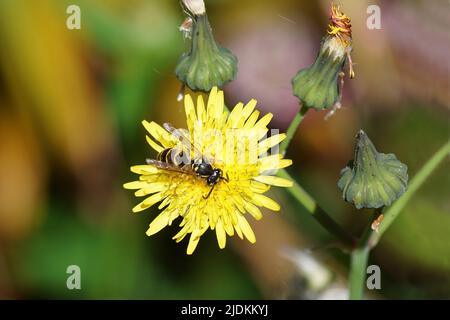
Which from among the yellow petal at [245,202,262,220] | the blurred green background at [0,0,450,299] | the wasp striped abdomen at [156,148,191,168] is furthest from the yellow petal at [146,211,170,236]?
the blurred green background at [0,0,450,299]

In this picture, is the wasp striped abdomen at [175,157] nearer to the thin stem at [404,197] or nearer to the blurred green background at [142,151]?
the thin stem at [404,197]

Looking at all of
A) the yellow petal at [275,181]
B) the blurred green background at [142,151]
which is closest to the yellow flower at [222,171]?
the yellow petal at [275,181]

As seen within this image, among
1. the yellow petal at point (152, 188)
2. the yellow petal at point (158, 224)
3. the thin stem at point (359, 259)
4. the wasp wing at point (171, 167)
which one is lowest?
the thin stem at point (359, 259)

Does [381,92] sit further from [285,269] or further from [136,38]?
[136,38]

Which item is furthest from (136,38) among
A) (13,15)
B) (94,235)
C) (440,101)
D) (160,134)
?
(440,101)

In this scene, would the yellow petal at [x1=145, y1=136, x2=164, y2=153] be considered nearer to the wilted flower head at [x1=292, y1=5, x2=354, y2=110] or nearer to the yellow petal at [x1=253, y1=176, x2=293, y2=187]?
the yellow petal at [x1=253, y1=176, x2=293, y2=187]
